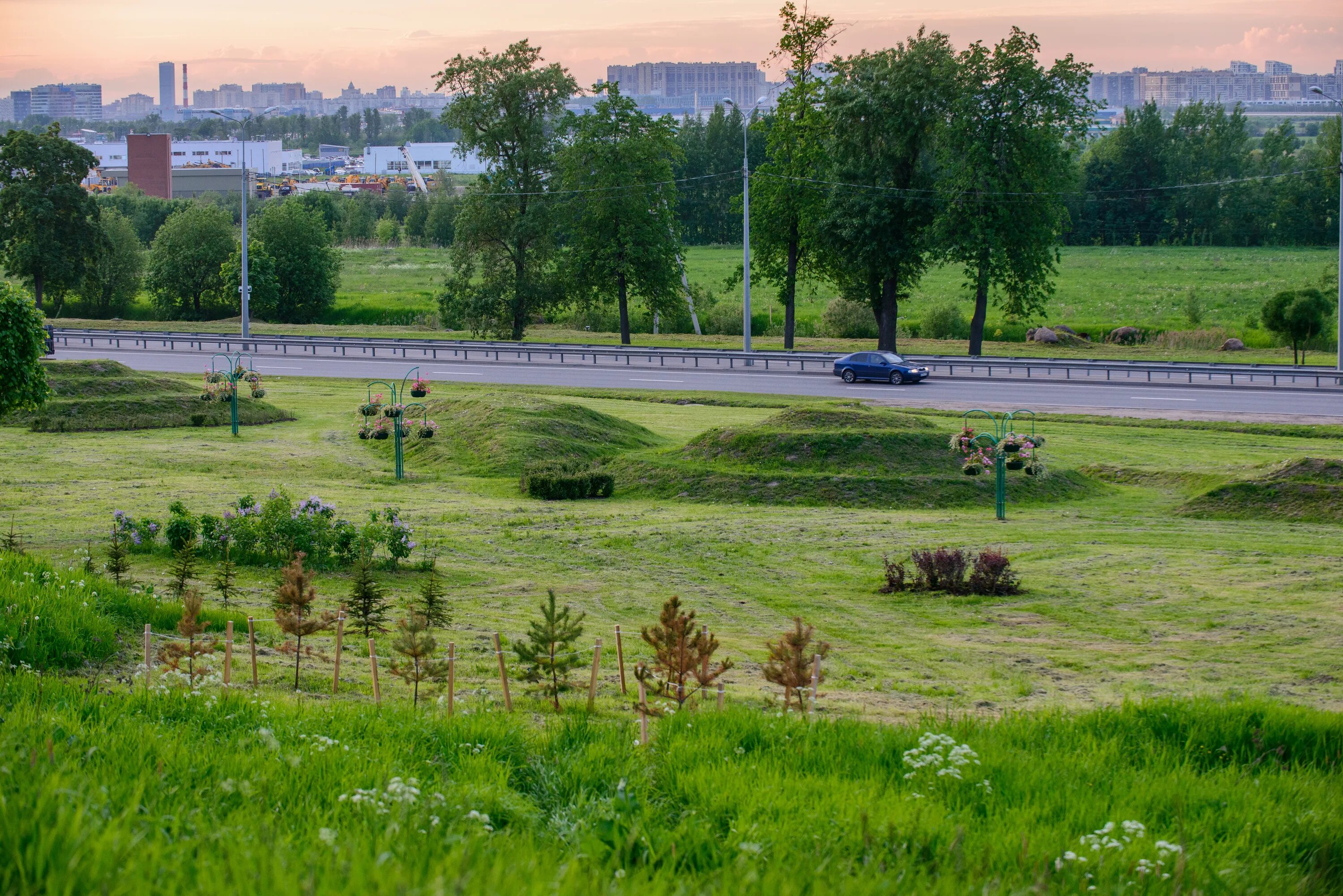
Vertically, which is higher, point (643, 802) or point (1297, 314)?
point (1297, 314)

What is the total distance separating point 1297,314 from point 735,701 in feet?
151

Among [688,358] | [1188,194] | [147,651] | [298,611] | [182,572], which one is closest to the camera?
[147,651]

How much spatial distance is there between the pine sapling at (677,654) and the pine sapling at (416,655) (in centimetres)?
181

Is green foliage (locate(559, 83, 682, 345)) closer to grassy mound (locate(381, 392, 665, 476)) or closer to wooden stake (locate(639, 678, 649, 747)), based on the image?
grassy mound (locate(381, 392, 665, 476))

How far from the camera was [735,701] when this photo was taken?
10469mm

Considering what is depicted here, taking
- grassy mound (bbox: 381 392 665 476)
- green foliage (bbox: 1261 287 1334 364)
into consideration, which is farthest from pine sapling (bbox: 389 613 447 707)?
green foliage (bbox: 1261 287 1334 364)

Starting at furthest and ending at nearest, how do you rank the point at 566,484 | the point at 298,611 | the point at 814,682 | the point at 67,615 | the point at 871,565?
the point at 566,484 < the point at 871,565 < the point at 298,611 < the point at 67,615 < the point at 814,682

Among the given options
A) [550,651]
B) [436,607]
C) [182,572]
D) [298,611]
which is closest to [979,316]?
[436,607]

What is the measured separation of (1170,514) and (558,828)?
793 inches

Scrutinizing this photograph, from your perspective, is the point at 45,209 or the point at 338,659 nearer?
the point at 338,659

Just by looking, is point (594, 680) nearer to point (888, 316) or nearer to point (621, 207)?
point (888, 316)

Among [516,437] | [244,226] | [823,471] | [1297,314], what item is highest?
[244,226]

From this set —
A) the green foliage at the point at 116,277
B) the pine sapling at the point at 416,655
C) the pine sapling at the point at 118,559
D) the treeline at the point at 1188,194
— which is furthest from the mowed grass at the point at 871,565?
the treeline at the point at 1188,194

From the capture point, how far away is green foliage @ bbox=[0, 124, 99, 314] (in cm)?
7331
